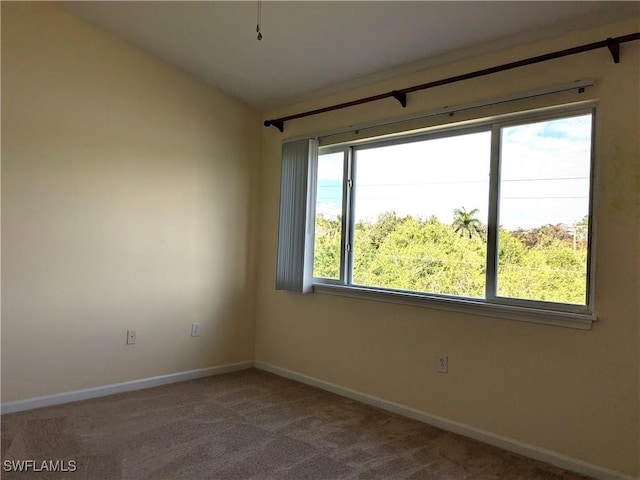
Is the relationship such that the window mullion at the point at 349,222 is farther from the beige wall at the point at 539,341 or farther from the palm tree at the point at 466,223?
the palm tree at the point at 466,223

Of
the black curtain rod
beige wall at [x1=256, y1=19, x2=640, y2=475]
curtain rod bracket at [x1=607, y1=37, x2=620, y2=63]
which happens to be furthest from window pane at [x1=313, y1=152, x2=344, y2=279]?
curtain rod bracket at [x1=607, y1=37, x2=620, y2=63]

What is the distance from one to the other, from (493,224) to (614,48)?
3.61 ft

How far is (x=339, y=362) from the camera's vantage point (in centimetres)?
373

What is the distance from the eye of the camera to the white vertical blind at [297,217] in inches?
155

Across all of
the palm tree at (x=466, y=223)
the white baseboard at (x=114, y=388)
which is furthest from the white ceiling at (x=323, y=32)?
the white baseboard at (x=114, y=388)

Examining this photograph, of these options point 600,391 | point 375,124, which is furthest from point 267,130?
point 600,391

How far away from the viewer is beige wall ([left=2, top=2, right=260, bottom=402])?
3133 mm

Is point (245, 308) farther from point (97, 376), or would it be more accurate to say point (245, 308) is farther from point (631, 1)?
point (631, 1)

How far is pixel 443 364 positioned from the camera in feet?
10.1

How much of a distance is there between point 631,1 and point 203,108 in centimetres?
308

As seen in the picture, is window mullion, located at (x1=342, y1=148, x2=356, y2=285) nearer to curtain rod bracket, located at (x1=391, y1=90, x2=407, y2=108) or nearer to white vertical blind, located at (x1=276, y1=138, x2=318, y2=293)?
white vertical blind, located at (x1=276, y1=138, x2=318, y2=293)

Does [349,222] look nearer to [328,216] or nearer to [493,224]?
[328,216]

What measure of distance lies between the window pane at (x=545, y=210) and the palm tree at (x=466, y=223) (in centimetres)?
16

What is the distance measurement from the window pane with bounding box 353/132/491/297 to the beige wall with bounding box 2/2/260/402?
1264 millimetres
